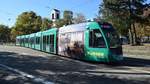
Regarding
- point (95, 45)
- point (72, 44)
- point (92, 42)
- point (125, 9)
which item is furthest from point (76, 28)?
point (125, 9)

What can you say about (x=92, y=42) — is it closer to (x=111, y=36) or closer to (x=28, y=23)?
(x=111, y=36)

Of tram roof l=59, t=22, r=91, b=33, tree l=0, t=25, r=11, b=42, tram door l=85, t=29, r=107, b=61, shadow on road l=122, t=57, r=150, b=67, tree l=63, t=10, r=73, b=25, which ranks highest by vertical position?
tree l=63, t=10, r=73, b=25

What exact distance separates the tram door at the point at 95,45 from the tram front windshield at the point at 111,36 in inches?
15.2

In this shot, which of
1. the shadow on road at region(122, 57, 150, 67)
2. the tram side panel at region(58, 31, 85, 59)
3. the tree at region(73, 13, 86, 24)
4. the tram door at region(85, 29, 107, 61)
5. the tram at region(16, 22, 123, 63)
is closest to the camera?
the tram at region(16, 22, 123, 63)

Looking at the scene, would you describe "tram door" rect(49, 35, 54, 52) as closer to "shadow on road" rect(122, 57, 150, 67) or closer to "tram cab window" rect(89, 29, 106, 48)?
"shadow on road" rect(122, 57, 150, 67)

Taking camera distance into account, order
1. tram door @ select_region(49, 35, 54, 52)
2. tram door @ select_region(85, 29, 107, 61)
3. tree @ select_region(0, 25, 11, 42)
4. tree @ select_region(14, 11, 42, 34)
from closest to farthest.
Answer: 1. tram door @ select_region(85, 29, 107, 61)
2. tram door @ select_region(49, 35, 54, 52)
3. tree @ select_region(14, 11, 42, 34)
4. tree @ select_region(0, 25, 11, 42)

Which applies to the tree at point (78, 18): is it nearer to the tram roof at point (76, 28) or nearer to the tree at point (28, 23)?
the tree at point (28, 23)

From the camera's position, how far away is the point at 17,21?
402ft

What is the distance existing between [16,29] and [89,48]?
96.8 meters

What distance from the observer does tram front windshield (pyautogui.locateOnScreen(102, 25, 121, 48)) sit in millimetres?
22369

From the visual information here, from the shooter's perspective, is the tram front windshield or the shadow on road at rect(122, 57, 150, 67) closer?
the tram front windshield

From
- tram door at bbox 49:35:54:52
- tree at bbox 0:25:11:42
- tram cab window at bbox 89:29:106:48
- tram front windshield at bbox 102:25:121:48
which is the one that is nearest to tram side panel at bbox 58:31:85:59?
tram cab window at bbox 89:29:106:48

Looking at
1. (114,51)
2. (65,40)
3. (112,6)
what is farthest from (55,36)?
(112,6)

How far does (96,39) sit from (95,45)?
1.41 ft
